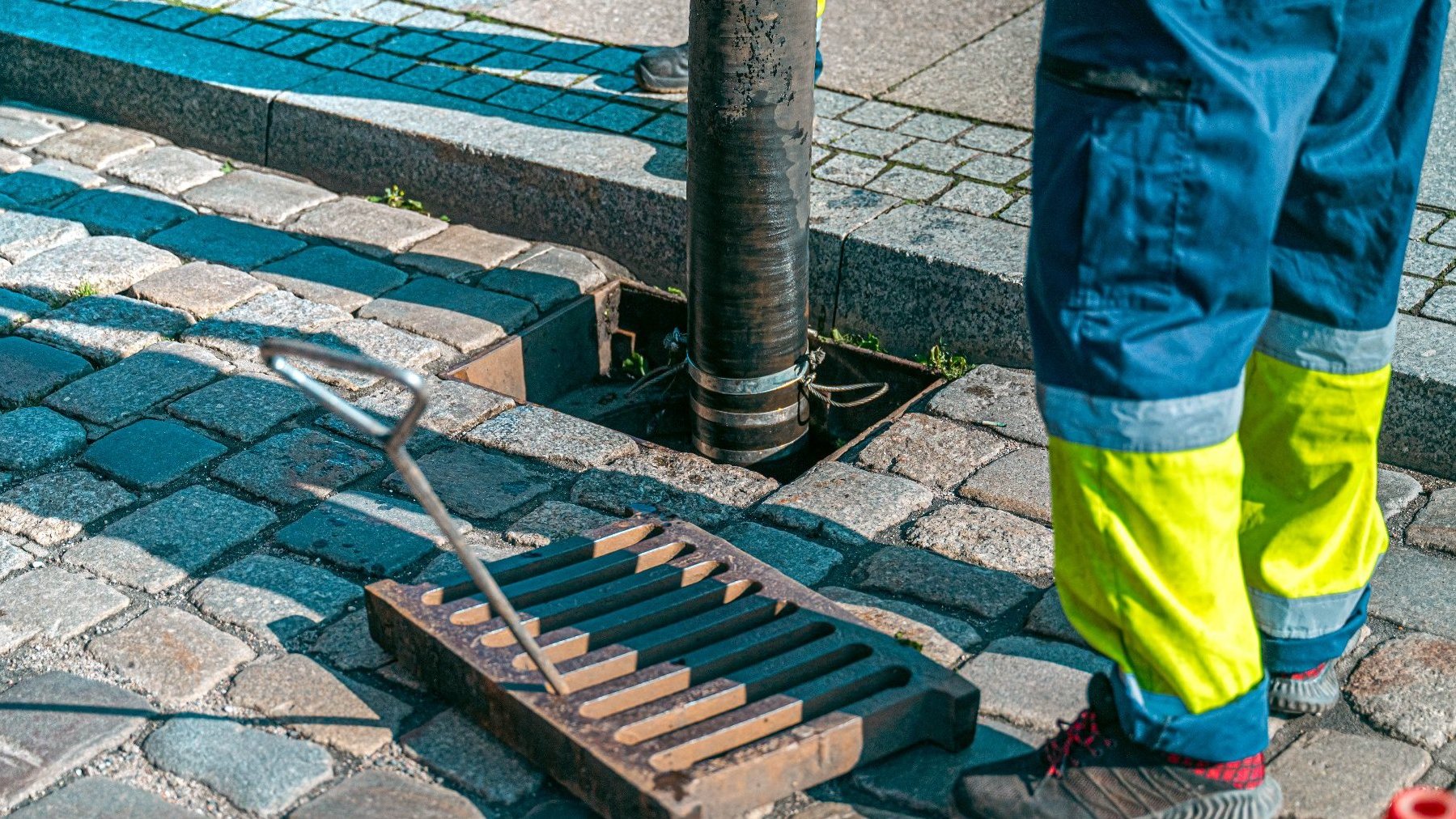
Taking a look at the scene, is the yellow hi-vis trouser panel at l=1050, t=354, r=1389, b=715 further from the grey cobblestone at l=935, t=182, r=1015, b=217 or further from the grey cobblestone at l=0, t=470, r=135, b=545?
the grey cobblestone at l=0, t=470, r=135, b=545

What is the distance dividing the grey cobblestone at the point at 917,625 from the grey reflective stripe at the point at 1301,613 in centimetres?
53

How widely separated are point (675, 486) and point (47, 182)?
8.36 ft

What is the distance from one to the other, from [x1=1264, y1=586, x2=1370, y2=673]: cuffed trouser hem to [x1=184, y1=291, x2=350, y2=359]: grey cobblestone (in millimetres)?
2461

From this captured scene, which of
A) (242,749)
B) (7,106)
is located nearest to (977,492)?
(242,749)

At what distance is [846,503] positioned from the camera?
3223mm

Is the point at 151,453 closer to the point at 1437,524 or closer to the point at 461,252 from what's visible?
the point at 461,252

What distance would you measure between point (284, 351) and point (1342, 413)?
1570 mm

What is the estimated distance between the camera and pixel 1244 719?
84.1 inches

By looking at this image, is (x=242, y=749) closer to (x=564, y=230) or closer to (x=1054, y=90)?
(x=1054, y=90)

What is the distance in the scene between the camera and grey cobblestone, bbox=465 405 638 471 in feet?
11.2

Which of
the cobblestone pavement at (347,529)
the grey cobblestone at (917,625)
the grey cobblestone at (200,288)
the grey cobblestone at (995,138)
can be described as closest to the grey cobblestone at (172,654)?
the cobblestone pavement at (347,529)

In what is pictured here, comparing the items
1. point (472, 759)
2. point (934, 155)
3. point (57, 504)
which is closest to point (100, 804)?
point (472, 759)

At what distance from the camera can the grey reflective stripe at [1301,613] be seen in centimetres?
241

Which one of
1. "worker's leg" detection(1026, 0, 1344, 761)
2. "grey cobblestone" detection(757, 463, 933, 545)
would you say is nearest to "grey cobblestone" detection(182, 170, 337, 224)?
"grey cobblestone" detection(757, 463, 933, 545)
